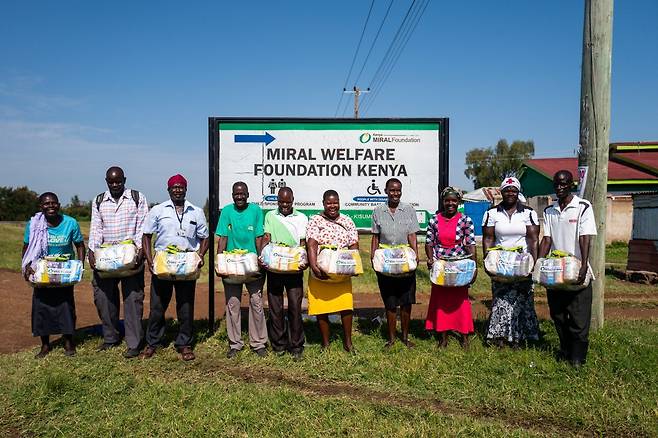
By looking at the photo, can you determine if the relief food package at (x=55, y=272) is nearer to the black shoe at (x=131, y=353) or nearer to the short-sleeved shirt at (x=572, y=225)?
the black shoe at (x=131, y=353)

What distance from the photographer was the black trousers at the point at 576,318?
5133 millimetres

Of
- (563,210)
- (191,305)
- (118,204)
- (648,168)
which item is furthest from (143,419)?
(648,168)

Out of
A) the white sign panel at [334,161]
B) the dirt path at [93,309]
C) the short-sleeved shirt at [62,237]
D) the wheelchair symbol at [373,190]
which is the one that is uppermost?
the white sign panel at [334,161]

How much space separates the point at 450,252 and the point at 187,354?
10.4ft

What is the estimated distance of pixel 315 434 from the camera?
3.84 m

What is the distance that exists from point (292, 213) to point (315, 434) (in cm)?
267

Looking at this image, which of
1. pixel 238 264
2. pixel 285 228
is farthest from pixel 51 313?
pixel 285 228

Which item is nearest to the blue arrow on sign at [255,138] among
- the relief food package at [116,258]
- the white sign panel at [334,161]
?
the white sign panel at [334,161]

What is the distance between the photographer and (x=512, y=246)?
5.60 meters

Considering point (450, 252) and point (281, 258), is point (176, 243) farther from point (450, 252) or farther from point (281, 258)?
point (450, 252)

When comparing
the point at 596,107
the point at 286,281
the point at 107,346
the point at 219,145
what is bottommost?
the point at 107,346

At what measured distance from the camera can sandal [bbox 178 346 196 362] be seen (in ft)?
18.8

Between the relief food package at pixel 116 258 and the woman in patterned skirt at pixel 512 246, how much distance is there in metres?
3.92

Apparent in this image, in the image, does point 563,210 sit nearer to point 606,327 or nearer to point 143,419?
point 606,327
